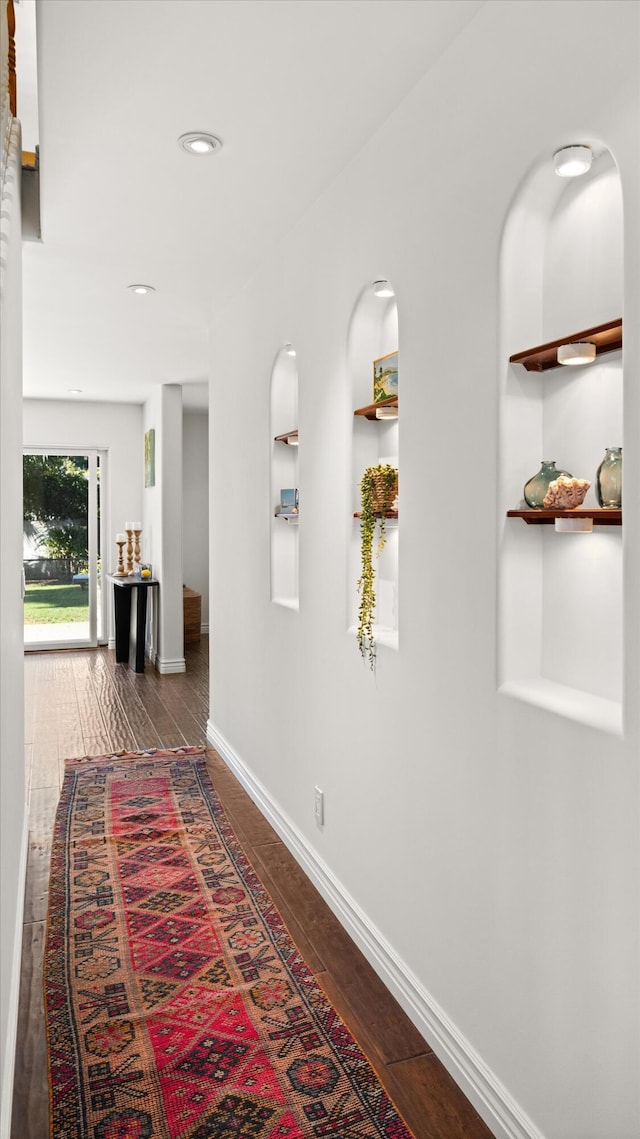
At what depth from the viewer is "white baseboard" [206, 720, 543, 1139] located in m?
1.65

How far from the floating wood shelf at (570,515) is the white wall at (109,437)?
6.92 metres

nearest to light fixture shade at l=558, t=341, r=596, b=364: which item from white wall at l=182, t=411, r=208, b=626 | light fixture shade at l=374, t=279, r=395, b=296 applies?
light fixture shade at l=374, t=279, r=395, b=296

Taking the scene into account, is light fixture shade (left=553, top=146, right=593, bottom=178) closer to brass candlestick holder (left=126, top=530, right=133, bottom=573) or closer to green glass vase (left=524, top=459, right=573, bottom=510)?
green glass vase (left=524, top=459, right=573, bottom=510)

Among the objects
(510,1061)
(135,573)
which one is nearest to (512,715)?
(510,1061)

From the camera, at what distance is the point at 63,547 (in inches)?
314

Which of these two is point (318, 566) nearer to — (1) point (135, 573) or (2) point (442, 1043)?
(2) point (442, 1043)

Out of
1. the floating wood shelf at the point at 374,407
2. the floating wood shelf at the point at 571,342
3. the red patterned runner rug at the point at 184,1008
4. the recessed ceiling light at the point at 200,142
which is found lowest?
the red patterned runner rug at the point at 184,1008

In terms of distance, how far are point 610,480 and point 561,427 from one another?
0.28 meters

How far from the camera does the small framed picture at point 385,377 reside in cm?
231

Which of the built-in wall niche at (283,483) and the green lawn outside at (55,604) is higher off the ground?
the built-in wall niche at (283,483)

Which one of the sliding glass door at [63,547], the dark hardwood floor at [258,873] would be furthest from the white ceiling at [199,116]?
the sliding glass door at [63,547]

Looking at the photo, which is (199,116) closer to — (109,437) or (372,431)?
(372,431)

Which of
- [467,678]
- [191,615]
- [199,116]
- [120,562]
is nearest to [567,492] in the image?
[467,678]

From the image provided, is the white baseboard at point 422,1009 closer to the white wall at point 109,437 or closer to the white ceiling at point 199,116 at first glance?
the white ceiling at point 199,116
